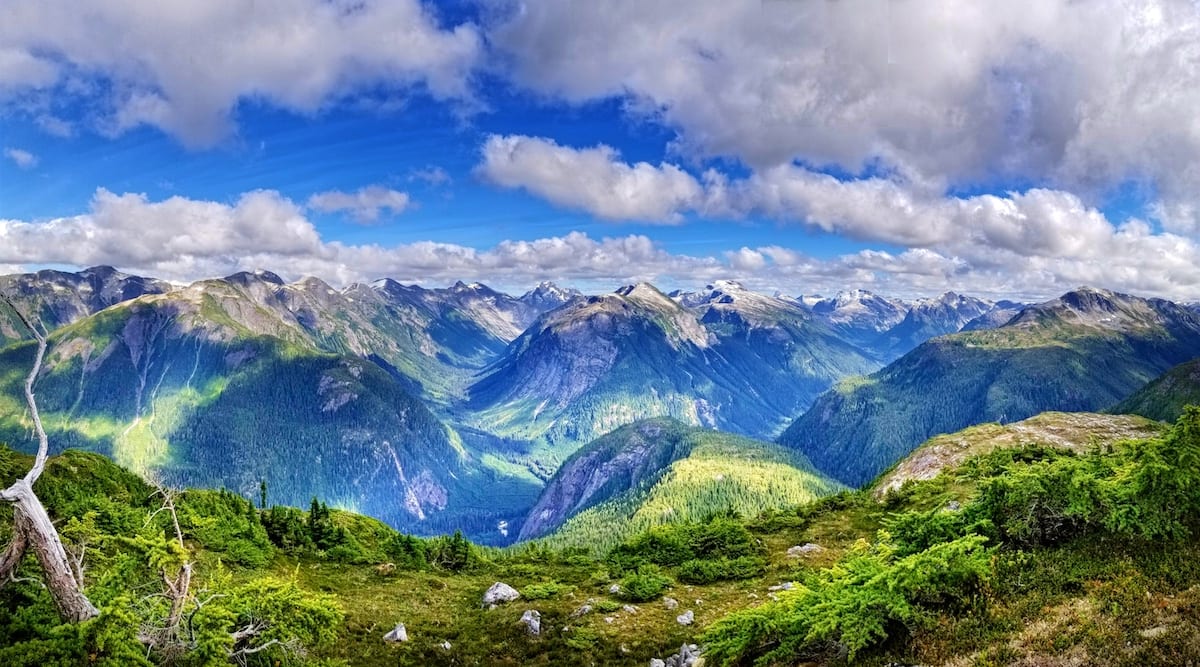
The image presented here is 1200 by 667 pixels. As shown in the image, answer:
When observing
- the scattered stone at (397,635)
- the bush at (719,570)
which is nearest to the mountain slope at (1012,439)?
the bush at (719,570)

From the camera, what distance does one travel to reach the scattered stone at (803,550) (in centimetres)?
5266

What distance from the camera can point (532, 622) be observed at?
117 feet

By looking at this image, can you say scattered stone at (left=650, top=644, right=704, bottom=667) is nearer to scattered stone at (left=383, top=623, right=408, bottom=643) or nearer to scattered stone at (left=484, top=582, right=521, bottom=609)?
scattered stone at (left=383, top=623, right=408, bottom=643)

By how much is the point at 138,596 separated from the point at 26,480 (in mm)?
4602

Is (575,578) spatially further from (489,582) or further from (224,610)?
(224,610)

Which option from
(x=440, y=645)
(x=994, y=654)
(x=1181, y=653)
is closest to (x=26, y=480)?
(x=440, y=645)

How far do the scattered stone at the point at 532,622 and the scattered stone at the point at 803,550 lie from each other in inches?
1032

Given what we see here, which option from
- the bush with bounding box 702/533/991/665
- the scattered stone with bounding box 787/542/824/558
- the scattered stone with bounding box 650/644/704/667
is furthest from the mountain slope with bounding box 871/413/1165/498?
the bush with bounding box 702/533/991/665

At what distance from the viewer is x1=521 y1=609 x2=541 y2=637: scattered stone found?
34969 millimetres

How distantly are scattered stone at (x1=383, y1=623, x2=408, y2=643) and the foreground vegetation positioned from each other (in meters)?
0.45

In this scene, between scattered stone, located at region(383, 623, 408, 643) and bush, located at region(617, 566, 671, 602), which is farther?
bush, located at region(617, 566, 671, 602)

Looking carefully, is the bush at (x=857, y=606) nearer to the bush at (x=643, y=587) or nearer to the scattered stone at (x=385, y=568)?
the bush at (x=643, y=587)

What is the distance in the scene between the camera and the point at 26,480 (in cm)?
1675

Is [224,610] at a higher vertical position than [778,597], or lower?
higher
